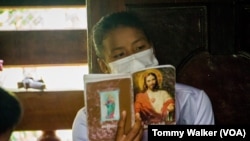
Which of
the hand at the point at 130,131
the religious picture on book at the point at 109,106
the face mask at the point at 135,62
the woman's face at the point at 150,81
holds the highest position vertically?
the face mask at the point at 135,62

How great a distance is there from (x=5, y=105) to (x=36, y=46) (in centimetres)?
56

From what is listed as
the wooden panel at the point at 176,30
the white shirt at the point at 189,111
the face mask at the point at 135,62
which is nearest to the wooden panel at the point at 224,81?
the wooden panel at the point at 176,30

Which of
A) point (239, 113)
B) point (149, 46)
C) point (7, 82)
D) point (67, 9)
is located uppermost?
point (67, 9)

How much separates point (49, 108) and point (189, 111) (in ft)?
1.71

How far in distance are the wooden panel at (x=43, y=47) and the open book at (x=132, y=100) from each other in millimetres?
463

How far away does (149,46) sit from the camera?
111 centimetres

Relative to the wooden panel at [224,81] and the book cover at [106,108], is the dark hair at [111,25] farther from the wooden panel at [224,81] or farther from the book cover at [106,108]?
the wooden panel at [224,81]

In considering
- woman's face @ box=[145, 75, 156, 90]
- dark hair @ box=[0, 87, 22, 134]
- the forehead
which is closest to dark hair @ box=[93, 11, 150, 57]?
the forehead

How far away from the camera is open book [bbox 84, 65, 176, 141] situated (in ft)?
3.39

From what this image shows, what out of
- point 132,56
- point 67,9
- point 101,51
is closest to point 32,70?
point 67,9

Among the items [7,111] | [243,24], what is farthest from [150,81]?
[243,24]

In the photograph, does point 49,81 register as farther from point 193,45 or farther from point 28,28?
point 193,45

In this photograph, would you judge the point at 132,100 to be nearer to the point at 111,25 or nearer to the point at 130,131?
the point at 130,131

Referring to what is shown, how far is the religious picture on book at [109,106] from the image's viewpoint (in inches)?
41.2
